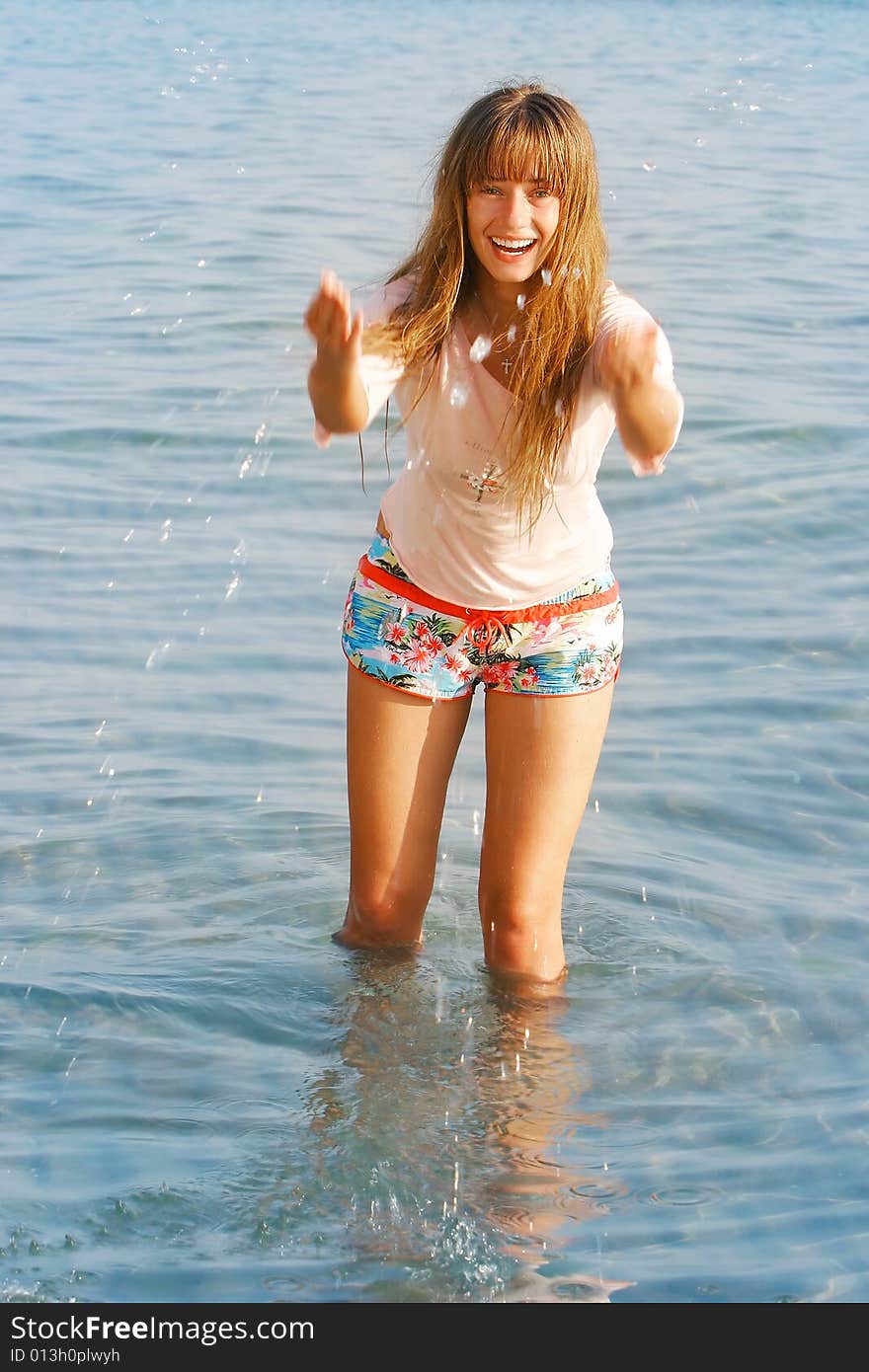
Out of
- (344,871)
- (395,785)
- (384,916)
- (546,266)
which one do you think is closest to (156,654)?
(344,871)

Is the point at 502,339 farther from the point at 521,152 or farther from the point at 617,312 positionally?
the point at 521,152

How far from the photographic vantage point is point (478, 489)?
390 centimetres

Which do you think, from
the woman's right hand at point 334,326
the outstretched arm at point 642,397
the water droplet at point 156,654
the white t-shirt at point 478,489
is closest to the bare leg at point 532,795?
the white t-shirt at point 478,489

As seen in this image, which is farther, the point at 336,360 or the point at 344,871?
the point at 344,871

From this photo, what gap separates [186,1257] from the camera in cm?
354

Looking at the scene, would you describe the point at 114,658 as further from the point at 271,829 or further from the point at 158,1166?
the point at 158,1166

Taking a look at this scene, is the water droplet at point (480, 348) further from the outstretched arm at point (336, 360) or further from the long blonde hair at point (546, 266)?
Result: the outstretched arm at point (336, 360)

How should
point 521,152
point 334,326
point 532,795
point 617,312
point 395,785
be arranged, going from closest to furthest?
Answer: point 334,326
point 521,152
point 617,312
point 532,795
point 395,785

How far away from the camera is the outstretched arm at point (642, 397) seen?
3561 millimetres

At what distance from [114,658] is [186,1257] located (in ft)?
12.1

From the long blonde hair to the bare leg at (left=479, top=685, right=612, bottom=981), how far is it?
56 centimetres

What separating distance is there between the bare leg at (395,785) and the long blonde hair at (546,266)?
0.65 meters

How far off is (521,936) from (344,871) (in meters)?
1.17
